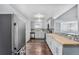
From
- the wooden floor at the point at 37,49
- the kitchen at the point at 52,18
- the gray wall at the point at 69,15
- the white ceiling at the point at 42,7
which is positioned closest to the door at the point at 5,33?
the kitchen at the point at 52,18

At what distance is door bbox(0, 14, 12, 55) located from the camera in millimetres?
1271

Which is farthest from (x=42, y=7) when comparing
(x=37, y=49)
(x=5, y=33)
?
(x=37, y=49)

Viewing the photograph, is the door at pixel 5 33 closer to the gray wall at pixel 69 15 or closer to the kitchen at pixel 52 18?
the kitchen at pixel 52 18

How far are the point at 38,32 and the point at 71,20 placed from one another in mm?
2983

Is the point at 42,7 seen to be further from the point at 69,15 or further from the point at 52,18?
the point at 52,18

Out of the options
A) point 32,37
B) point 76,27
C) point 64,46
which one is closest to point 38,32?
point 32,37

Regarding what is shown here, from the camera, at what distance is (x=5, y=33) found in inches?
52.6

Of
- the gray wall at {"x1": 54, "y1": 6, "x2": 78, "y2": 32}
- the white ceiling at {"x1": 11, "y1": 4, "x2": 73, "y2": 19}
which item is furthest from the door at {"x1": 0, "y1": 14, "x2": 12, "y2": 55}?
the gray wall at {"x1": 54, "y1": 6, "x2": 78, "y2": 32}

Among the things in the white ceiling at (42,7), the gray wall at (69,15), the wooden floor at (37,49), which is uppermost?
the white ceiling at (42,7)

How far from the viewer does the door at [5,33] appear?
Result: 50.0 inches

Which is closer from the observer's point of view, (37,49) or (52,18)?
(52,18)
